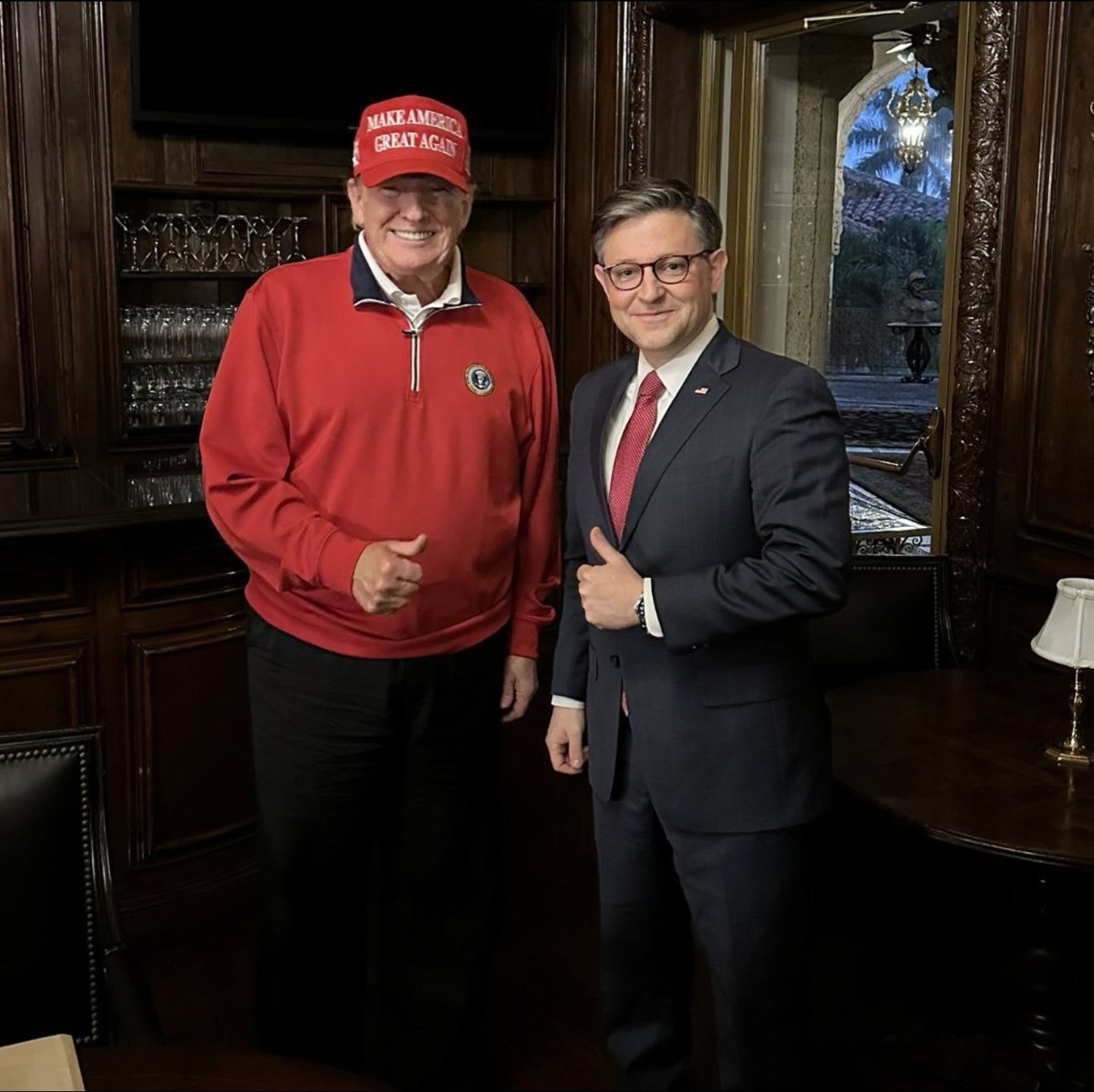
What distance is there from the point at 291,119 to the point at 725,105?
144cm

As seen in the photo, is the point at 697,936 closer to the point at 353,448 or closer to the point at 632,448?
the point at 632,448

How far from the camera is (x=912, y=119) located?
3.75m

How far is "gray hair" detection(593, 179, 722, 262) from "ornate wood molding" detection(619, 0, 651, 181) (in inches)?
104

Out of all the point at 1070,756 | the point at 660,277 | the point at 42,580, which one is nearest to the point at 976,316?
the point at 1070,756

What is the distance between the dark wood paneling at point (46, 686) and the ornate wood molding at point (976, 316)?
2085 mm

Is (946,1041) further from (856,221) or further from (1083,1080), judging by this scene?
(856,221)

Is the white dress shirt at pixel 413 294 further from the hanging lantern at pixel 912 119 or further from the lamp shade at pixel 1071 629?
the hanging lantern at pixel 912 119

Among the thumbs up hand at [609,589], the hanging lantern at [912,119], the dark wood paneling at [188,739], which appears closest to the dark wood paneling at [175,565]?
the dark wood paneling at [188,739]

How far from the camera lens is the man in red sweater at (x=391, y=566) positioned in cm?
215

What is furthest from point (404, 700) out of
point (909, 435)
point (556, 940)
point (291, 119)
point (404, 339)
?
point (291, 119)

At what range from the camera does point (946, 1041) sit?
2.76 m

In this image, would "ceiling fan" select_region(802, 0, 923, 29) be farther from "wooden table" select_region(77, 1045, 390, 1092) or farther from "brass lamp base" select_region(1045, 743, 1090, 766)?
"wooden table" select_region(77, 1045, 390, 1092)

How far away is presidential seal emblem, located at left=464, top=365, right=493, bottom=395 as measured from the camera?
223cm

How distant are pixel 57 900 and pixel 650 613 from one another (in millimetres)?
863
